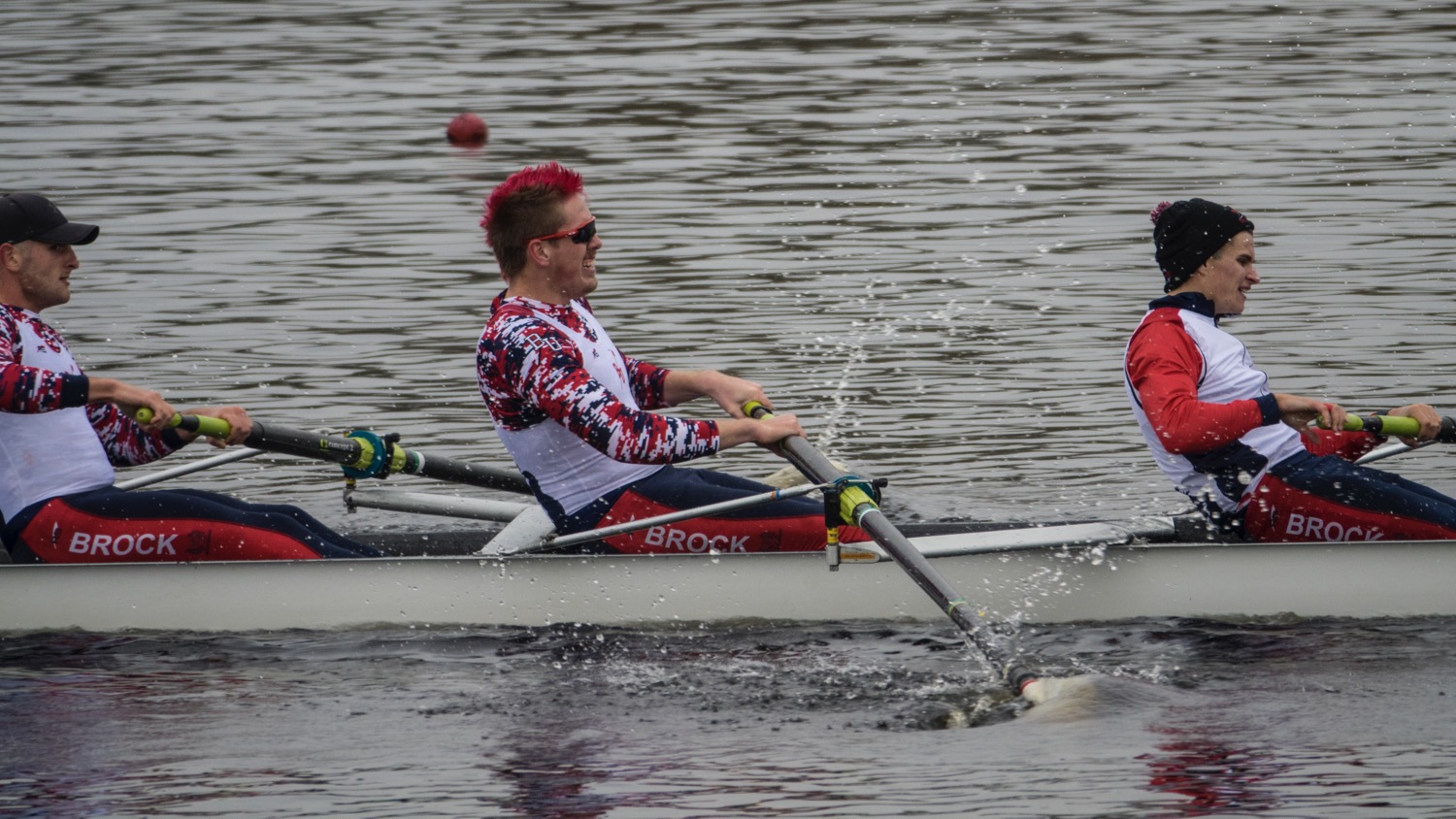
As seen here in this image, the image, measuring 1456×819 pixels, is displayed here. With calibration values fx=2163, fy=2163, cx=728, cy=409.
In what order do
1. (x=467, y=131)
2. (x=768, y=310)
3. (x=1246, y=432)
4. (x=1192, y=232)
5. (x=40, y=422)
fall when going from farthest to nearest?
(x=467, y=131)
(x=768, y=310)
(x=40, y=422)
(x=1192, y=232)
(x=1246, y=432)

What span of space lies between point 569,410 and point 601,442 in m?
0.14

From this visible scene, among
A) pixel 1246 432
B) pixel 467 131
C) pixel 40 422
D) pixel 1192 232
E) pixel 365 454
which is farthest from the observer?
pixel 467 131

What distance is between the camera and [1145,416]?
716 centimetres

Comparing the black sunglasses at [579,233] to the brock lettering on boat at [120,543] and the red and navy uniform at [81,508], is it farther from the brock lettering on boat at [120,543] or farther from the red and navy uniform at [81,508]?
the brock lettering on boat at [120,543]

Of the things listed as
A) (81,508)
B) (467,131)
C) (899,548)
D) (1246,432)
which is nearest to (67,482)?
(81,508)

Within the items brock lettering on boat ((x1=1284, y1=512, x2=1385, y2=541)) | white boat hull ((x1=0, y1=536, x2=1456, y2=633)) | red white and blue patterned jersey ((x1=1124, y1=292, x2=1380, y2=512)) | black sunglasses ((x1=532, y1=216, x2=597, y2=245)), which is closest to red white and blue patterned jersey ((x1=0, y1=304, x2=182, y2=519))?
white boat hull ((x1=0, y1=536, x2=1456, y2=633))

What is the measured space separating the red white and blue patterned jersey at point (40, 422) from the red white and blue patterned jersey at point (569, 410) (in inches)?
54.8

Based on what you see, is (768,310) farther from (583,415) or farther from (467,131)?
(467,131)

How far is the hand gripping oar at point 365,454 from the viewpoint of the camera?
25.3ft

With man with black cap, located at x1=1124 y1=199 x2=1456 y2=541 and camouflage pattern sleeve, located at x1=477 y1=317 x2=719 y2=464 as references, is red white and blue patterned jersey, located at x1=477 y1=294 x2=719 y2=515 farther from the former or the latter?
man with black cap, located at x1=1124 y1=199 x2=1456 y2=541

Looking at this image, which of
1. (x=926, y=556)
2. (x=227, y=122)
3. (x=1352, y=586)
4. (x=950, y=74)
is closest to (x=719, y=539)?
(x=926, y=556)

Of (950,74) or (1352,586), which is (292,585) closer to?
(1352,586)

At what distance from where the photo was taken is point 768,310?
45.2 ft

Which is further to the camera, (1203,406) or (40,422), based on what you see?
(40,422)
